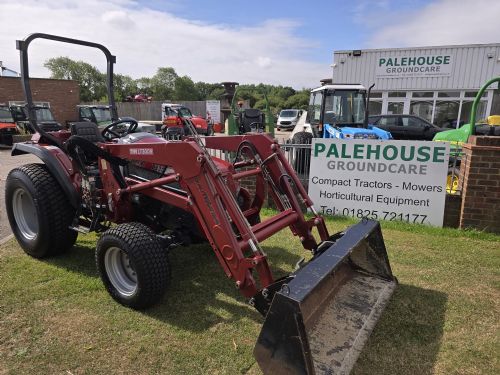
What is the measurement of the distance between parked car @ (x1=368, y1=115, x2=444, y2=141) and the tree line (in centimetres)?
2861

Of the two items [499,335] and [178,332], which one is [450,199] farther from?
[178,332]

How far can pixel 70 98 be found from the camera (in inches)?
1066

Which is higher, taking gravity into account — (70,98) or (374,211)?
(70,98)

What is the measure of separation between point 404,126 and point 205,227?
12.5 metres

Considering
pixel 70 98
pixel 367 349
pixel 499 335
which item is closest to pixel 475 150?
pixel 499 335

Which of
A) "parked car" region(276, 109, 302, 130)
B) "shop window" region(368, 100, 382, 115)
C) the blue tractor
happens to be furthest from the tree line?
the blue tractor

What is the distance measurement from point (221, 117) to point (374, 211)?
1010 inches

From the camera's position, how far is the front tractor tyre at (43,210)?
12.4 ft

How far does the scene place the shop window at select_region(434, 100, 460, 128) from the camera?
54.2 feet

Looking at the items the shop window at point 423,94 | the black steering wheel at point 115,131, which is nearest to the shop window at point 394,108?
the shop window at point 423,94

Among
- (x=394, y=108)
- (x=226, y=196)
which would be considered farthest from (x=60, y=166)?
(x=394, y=108)

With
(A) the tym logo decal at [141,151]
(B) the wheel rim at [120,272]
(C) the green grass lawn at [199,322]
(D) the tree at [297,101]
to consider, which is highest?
(D) the tree at [297,101]

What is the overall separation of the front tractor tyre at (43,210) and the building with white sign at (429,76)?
50.0ft

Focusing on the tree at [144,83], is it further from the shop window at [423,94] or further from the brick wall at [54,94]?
the shop window at [423,94]
